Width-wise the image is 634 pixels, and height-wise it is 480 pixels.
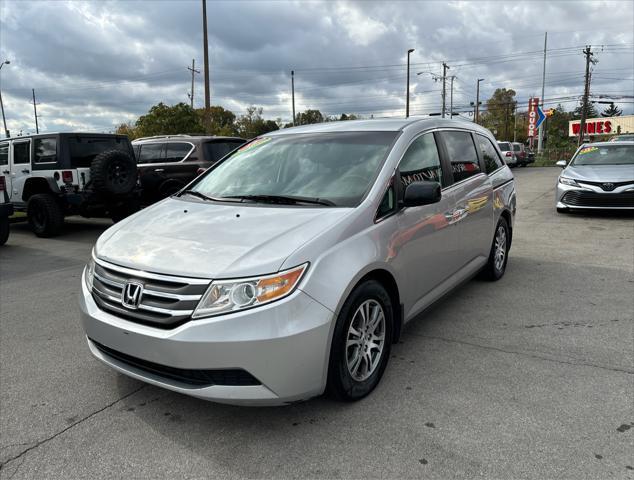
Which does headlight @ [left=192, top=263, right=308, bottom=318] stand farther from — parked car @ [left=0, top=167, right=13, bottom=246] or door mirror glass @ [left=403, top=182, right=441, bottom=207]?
parked car @ [left=0, top=167, right=13, bottom=246]

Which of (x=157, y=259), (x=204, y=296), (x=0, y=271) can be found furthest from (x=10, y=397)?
(x=0, y=271)

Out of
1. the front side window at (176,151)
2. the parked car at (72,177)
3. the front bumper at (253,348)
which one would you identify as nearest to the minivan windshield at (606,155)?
the front side window at (176,151)

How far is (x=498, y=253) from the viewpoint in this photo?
5609 mm

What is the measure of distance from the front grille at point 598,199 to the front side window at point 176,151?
7.75 m

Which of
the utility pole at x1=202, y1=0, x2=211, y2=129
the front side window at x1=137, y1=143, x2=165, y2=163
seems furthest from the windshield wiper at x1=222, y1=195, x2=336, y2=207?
the utility pole at x1=202, y1=0, x2=211, y2=129

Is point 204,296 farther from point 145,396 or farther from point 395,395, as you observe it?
point 395,395

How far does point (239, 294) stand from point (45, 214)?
27.4ft

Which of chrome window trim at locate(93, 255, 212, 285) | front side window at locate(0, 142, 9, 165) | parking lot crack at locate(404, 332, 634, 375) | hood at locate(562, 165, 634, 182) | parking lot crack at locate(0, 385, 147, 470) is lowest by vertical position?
parking lot crack at locate(0, 385, 147, 470)

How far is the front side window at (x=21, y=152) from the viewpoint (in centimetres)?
979

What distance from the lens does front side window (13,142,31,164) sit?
32.1 feet

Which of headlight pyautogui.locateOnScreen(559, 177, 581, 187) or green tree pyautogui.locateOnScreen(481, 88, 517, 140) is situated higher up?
green tree pyautogui.locateOnScreen(481, 88, 517, 140)

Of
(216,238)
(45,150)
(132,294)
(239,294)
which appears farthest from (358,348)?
(45,150)

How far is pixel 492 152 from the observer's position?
5.66 meters

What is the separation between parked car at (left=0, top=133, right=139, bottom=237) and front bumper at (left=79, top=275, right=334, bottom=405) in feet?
23.3
